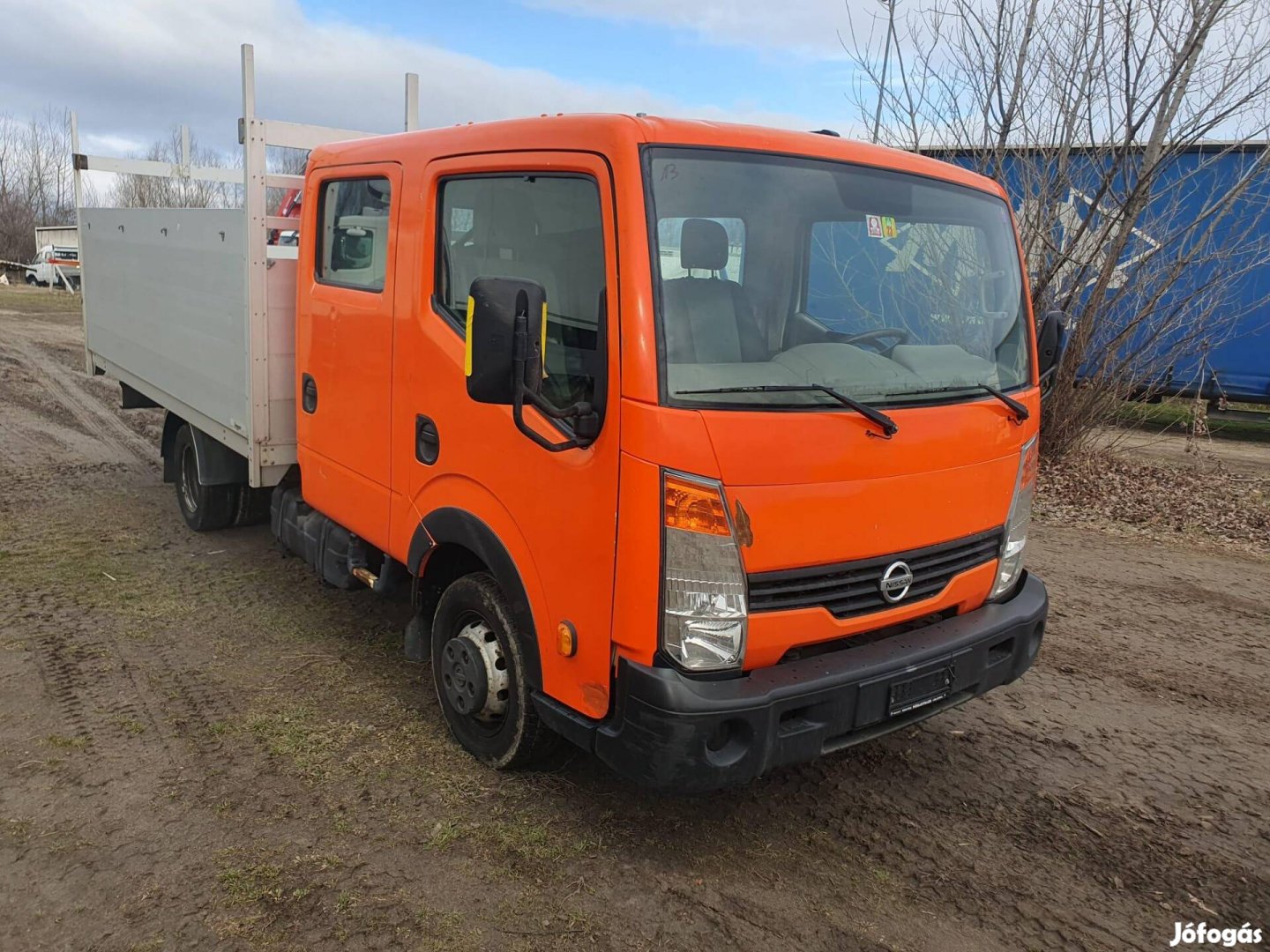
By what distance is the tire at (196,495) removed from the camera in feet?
20.2

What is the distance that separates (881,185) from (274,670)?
Answer: 333cm

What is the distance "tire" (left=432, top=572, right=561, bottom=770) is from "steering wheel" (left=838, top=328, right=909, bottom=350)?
4.65ft

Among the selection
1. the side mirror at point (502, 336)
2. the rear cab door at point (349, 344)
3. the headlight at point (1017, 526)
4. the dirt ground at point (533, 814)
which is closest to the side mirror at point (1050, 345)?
the headlight at point (1017, 526)

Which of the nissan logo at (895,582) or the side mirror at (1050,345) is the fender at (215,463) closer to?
the nissan logo at (895,582)

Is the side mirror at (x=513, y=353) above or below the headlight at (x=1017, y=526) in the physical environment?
above

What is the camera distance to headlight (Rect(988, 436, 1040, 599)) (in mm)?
3375

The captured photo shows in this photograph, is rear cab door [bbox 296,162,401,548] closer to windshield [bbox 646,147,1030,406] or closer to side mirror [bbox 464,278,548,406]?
side mirror [bbox 464,278,548,406]

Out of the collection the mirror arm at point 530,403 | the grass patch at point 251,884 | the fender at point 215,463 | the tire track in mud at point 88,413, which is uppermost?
the mirror arm at point 530,403

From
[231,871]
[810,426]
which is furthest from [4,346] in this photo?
[810,426]

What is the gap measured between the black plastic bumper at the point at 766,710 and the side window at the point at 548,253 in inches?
35.0

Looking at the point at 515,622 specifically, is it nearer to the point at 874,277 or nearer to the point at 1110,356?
the point at 874,277

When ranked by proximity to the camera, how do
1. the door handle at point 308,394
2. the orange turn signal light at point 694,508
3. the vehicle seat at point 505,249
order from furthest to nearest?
the door handle at point 308,394 < the vehicle seat at point 505,249 < the orange turn signal light at point 694,508

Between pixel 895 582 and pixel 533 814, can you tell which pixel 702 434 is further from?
pixel 533 814

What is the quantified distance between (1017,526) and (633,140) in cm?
195
